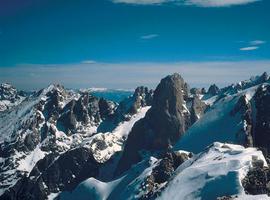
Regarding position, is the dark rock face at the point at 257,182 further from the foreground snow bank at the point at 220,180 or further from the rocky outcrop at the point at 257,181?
the foreground snow bank at the point at 220,180

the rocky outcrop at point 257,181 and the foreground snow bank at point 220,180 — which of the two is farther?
the foreground snow bank at point 220,180

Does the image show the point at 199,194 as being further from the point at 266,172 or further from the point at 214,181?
the point at 266,172

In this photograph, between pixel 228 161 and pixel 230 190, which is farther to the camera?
pixel 228 161

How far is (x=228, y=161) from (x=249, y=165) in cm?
1122

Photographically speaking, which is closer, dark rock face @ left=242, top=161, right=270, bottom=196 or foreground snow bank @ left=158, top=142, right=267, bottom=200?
dark rock face @ left=242, top=161, right=270, bottom=196

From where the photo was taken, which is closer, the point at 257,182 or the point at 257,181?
the point at 257,182

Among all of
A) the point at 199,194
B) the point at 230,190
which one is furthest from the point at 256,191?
the point at 199,194

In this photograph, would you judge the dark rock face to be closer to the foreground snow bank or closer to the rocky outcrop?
the rocky outcrop

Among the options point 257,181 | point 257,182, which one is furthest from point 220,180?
point 257,182

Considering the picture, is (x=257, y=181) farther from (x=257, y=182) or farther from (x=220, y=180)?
(x=220, y=180)

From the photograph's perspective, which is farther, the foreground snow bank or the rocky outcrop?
the foreground snow bank

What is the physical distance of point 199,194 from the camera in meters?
189

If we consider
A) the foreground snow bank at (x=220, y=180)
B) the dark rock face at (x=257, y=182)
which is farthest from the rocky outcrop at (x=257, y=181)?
the foreground snow bank at (x=220, y=180)

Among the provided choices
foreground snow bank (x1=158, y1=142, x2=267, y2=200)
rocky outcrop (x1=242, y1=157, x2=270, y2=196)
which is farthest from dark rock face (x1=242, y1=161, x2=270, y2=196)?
foreground snow bank (x1=158, y1=142, x2=267, y2=200)
